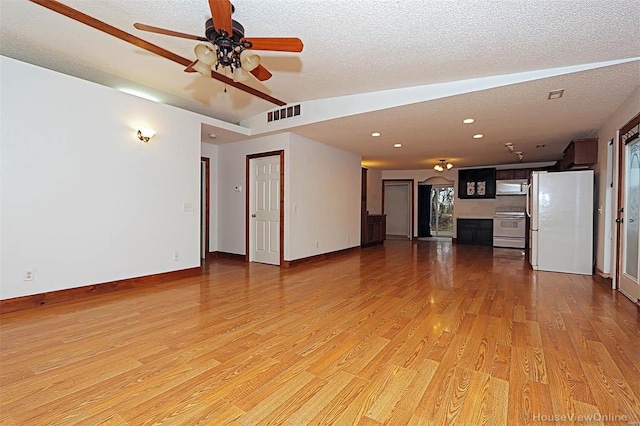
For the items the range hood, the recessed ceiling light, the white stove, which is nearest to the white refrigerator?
the recessed ceiling light

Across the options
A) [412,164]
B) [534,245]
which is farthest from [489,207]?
[534,245]

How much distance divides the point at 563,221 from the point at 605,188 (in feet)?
2.69

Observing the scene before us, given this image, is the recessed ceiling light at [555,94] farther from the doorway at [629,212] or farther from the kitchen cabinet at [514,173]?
the kitchen cabinet at [514,173]

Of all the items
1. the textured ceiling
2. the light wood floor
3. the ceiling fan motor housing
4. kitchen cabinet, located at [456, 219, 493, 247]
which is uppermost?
the textured ceiling

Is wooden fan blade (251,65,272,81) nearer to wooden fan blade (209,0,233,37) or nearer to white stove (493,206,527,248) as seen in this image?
wooden fan blade (209,0,233,37)

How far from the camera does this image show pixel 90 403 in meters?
1.77

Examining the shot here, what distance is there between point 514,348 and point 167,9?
3.92 m

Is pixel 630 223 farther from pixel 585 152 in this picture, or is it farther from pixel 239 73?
pixel 239 73

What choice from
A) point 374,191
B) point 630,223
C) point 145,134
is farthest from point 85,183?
point 374,191

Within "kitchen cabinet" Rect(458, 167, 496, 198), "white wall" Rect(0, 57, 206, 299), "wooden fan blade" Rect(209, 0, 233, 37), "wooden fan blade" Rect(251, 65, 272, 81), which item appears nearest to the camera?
"wooden fan blade" Rect(209, 0, 233, 37)

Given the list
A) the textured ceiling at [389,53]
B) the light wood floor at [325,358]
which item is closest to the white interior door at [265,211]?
the textured ceiling at [389,53]

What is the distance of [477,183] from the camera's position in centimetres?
1009

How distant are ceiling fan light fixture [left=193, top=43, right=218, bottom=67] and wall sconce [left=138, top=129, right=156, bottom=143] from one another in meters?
2.34

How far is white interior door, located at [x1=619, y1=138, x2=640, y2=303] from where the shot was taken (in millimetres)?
3770
